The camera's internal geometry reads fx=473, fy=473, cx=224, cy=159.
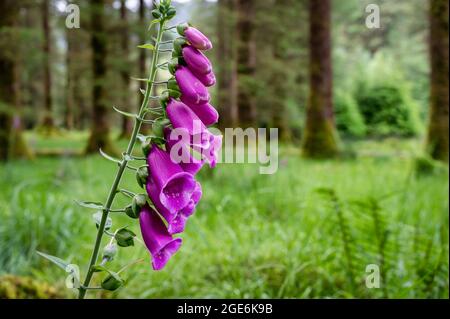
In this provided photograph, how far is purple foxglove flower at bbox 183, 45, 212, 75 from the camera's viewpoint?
1116 millimetres

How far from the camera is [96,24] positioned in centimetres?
1151

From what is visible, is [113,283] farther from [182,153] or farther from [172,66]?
[172,66]

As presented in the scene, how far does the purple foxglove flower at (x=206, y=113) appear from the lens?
118 cm

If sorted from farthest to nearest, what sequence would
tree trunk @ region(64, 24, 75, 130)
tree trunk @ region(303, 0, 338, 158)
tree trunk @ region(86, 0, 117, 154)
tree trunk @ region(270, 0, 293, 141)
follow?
1. tree trunk @ region(64, 24, 75, 130)
2. tree trunk @ region(270, 0, 293, 141)
3. tree trunk @ region(86, 0, 117, 154)
4. tree trunk @ region(303, 0, 338, 158)

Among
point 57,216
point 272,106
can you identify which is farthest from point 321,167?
point 272,106

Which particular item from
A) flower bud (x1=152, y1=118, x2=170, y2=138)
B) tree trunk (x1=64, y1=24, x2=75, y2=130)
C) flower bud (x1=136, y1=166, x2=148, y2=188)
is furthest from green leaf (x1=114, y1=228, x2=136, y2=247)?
tree trunk (x1=64, y1=24, x2=75, y2=130)

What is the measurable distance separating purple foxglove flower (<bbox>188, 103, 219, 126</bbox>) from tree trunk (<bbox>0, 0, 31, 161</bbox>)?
8.19 m

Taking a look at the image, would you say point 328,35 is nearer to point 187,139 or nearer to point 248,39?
point 248,39

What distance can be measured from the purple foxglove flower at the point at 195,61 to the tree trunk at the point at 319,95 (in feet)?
29.5

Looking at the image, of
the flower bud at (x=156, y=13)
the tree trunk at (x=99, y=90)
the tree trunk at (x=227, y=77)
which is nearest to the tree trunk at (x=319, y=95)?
the tree trunk at (x=99, y=90)

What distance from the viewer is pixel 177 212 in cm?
114

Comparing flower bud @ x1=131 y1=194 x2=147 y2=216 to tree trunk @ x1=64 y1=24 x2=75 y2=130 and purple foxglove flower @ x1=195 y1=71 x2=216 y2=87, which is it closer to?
purple foxglove flower @ x1=195 y1=71 x2=216 y2=87

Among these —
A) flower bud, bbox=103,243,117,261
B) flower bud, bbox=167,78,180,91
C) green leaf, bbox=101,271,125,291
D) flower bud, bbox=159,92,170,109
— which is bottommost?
green leaf, bbox=101,271,125,291
